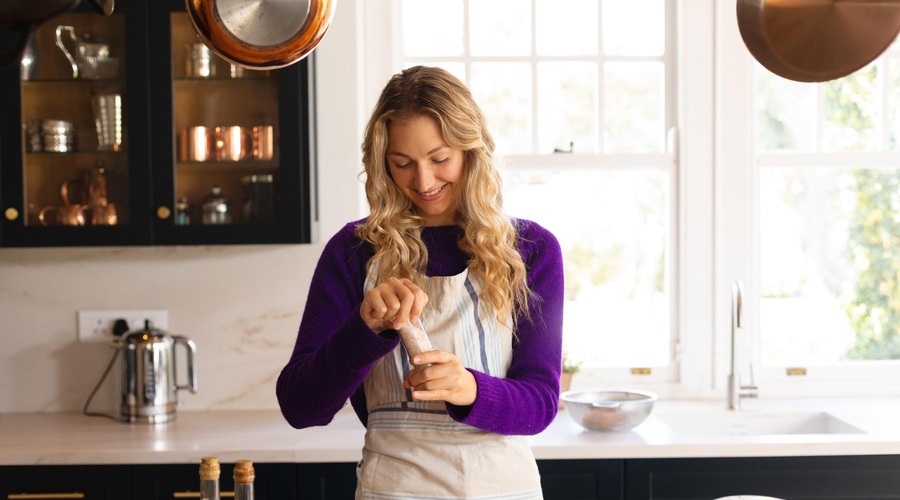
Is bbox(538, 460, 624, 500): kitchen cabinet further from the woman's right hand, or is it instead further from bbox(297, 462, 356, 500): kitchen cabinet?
the woman's right hand

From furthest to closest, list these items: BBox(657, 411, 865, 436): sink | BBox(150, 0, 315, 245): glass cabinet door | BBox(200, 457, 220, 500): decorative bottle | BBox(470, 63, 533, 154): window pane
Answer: BBox(470, 63, 533, 154): window pane
BBox(657, 411, 865, 436): sink
BBox(150, 0, 315, 245): glass cabinet door
BBox(200, 457, 220, 500): decorative bottle

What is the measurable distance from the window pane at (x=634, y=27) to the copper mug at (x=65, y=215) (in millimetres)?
1695

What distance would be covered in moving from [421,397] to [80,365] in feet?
6.85

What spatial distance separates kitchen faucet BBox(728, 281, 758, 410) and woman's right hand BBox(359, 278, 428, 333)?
175 centimetres

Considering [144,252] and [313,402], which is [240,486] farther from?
[144,252]

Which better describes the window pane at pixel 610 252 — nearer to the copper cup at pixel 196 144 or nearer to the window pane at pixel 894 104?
the window pane at pixel 894 104

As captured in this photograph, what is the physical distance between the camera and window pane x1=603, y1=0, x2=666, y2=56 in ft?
11.1

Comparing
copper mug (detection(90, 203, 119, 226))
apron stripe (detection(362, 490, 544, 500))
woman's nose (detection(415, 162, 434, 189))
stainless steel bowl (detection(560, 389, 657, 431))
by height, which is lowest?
stainless steel bowl (detection(560, 389, 657, 431))

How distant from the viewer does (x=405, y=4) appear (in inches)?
134

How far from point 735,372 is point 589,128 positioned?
35.4 inches

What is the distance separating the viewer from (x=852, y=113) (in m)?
3.39

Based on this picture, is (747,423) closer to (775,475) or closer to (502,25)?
(775,475)

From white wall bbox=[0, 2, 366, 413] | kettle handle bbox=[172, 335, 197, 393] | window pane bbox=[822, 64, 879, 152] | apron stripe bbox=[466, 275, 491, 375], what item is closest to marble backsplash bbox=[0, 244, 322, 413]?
white wall bbox=[0, 2, 366, 413]

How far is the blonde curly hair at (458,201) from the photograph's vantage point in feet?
5.99
